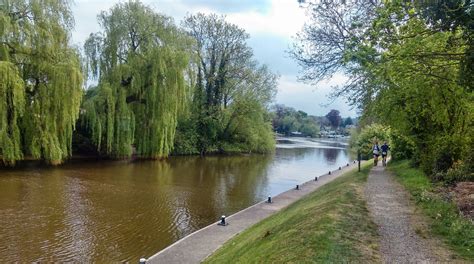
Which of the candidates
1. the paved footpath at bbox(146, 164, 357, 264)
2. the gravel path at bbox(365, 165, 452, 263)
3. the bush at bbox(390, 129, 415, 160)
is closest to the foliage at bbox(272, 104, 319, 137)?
the bush at bbox(390, 129, 415, 160)

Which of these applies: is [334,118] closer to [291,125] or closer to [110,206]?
[291,125]

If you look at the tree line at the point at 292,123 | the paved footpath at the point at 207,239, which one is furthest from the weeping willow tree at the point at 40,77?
the tree line at the point at 292,123

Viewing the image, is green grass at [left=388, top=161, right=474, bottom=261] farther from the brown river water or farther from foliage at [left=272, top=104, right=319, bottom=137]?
foliage at [left=272, top=104, right=319, bottom=137]

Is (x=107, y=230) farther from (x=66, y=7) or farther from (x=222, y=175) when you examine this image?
(x=66, y=7)

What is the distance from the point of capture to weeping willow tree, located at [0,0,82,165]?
22062 millimetres

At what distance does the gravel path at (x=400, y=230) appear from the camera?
636 centimetres

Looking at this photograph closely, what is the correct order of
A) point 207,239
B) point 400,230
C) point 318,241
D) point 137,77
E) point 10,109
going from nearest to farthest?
point 318,241 < point 400,230 < point 207,239 < point 10,109 < point 137,77

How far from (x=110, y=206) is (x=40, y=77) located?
40.7ft

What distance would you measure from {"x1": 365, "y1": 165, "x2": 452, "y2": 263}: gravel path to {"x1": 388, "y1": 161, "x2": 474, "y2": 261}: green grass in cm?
25

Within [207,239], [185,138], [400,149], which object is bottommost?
[207,239]

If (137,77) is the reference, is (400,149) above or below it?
below

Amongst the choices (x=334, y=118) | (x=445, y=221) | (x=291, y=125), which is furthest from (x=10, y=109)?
(x=334, y=118)

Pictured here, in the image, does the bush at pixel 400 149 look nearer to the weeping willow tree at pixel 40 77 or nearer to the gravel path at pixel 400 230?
the gravel path at pixel 400 230

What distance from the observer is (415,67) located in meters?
8.26
